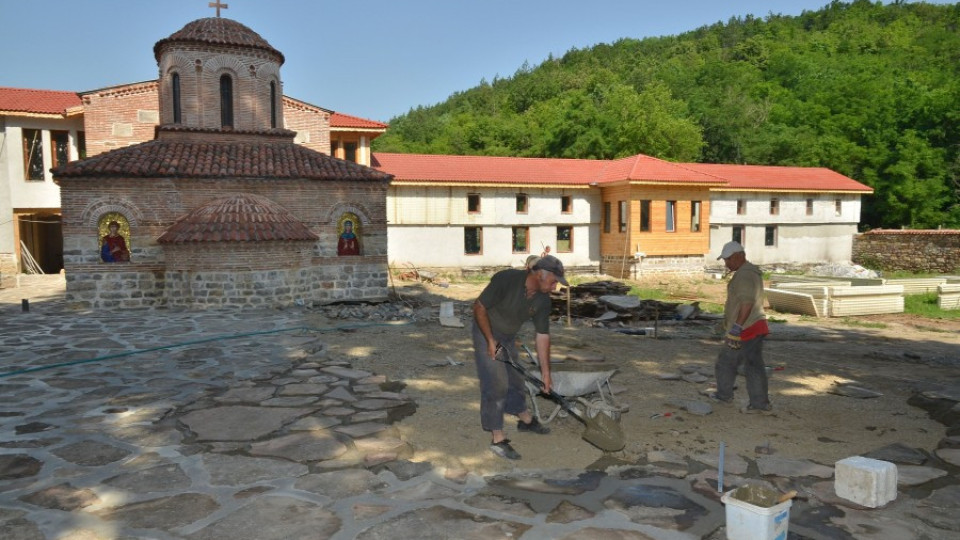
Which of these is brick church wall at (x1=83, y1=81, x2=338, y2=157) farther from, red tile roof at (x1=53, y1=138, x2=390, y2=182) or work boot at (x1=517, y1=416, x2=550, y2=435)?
work boot at (x1=517, y1=416, x2=550, y2=435)

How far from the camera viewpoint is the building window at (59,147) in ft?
77.7

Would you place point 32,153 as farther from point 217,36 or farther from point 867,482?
point 867,482

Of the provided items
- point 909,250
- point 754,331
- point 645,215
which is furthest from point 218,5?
point 909,250

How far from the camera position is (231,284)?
14.4 metres

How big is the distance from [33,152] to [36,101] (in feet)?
7.53

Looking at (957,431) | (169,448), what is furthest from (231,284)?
(957,431)

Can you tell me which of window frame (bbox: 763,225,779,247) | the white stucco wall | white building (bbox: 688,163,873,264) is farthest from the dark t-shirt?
window frame (bbox: 763,225,779,247)

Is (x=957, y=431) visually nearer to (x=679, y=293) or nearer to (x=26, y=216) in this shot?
(x=679, y=293)

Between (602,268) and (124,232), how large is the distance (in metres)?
21.5

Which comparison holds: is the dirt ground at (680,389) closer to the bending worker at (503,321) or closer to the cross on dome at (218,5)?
the bending worker at (503,321)

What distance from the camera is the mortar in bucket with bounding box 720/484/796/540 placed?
11.1 ft

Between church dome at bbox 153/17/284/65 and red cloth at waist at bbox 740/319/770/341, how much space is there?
17.0 metres

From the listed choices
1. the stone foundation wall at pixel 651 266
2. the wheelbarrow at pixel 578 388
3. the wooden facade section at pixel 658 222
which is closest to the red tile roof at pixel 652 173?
the wooden facade section at pixel 658 222

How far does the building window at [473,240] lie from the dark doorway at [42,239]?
17.1 m
